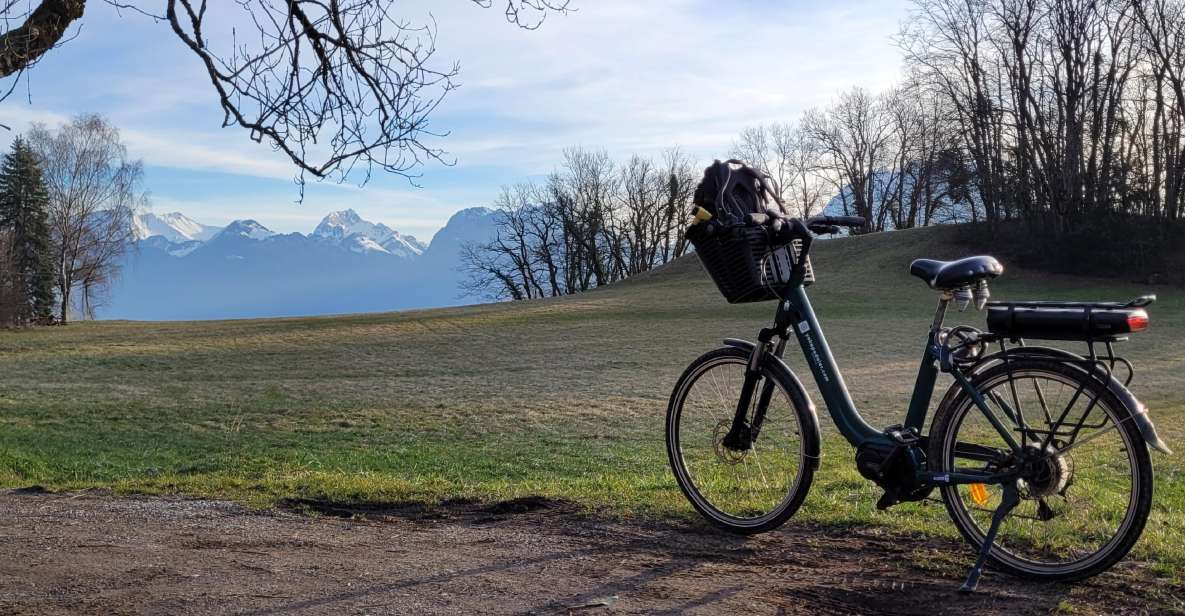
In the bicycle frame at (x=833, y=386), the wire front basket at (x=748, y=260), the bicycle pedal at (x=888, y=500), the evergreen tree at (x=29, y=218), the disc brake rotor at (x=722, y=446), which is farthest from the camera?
the evergreen tree at (x=29, y=218)

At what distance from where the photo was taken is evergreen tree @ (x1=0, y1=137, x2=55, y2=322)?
177ft

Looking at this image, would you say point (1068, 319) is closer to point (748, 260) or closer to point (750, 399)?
point (748, 260)

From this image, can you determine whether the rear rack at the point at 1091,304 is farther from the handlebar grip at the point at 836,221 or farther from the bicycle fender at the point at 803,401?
the bicycle fender at the point at 803,401

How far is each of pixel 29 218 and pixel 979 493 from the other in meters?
61.4

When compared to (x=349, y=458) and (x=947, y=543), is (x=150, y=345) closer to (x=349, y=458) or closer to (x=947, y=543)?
(x=349, y=458)

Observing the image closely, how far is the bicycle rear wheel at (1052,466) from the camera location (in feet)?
11.4

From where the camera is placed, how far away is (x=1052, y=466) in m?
3.70

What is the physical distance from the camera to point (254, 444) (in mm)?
13344

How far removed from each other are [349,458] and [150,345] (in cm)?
2415

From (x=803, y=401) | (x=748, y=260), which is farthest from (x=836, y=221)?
(x=803, y=401)

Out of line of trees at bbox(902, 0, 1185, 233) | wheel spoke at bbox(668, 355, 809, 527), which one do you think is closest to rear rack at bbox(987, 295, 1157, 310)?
wheel spoke at bbox(668, 355, 809, 527)

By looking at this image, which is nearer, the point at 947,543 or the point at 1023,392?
the point at 1023,392

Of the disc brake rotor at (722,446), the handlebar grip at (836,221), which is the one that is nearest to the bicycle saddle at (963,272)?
the handlebar grip at (836,221)

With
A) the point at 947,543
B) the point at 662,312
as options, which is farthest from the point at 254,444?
the point at 662,312
